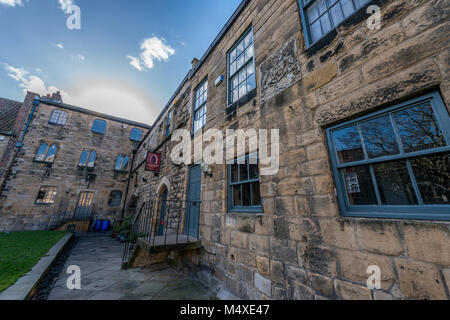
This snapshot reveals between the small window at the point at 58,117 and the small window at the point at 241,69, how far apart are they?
16642 mm

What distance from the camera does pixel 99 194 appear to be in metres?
14.1

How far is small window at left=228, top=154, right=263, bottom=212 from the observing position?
3162 millimetres

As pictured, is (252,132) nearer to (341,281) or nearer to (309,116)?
(309,116)

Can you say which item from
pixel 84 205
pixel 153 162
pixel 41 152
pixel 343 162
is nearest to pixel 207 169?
pixel 343 162

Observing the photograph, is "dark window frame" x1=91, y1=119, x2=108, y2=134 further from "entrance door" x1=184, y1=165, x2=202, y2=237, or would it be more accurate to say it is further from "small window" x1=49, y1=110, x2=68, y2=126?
"entrance door" x1=184, y1=165, x2=202, y2=237

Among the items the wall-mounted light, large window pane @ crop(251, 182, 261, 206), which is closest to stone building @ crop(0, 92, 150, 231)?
the wall-mounted light

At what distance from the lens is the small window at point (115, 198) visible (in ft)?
47.9

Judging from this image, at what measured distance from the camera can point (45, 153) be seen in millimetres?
12781

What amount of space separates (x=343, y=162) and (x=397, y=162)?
0.47 m

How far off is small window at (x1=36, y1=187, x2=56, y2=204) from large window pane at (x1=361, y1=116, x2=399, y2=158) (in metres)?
18.0

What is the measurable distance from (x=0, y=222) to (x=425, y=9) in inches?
761

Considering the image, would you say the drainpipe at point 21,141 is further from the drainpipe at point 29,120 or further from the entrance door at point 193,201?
the entrance door at point 193,201

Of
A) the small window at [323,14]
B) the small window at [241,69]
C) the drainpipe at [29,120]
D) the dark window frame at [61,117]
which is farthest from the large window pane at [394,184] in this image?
the dark window frame at [61,117]

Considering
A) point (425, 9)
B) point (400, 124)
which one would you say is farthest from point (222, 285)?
point (425, 9)
